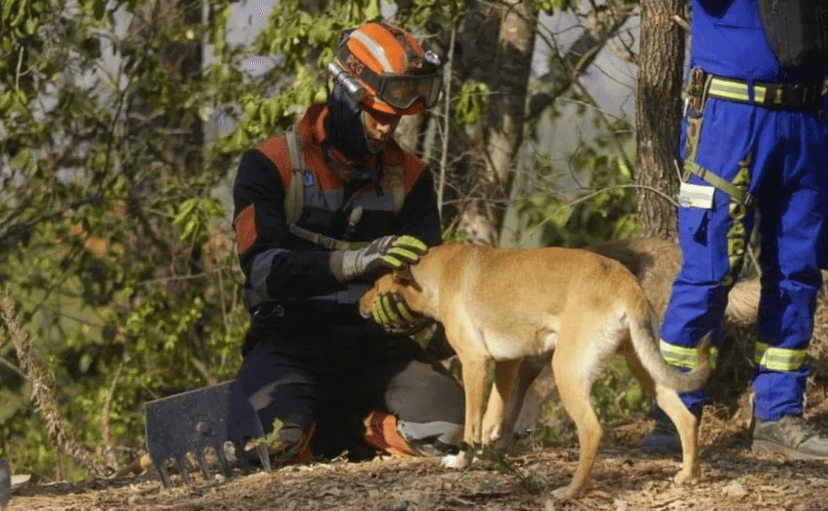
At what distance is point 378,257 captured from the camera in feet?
18.8

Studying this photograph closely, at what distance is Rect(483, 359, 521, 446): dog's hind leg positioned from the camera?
19.3 feet

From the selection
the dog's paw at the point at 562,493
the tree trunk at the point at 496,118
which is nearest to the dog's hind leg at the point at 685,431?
the dog's paw at the point at 562,493

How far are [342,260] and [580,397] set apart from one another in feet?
4.26

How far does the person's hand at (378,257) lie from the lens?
562cm

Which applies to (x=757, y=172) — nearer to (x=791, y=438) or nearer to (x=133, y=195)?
(x=791, y=438)

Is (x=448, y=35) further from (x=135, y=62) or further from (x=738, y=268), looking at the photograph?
(x=738, y=268)

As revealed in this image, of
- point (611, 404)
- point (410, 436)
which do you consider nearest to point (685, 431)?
point (410, 436)

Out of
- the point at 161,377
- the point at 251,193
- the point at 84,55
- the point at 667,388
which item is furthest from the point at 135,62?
the point at 667,388

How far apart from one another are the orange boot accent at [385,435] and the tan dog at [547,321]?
25.3 inches

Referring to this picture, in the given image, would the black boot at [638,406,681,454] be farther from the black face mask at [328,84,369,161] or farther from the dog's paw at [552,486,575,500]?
the black face mask at [328,84,369,161]

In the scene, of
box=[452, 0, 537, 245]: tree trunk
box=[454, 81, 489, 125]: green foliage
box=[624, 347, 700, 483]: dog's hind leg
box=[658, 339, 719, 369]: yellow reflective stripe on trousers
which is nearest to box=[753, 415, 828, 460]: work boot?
box=[658, 339, 719, 369]: yellow reflective stripe on trousers

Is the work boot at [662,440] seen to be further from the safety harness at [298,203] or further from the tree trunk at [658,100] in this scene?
the safety harness at [298,203]

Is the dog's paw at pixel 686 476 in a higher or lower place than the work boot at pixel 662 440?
higher

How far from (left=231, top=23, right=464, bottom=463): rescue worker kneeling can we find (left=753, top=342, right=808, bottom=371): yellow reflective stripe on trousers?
139 centimetres
